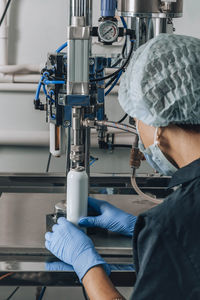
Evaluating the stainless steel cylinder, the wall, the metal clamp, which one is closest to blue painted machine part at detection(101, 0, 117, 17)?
the stainless steel cylinder

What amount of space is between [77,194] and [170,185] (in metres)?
0.30

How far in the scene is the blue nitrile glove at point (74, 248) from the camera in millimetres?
1141

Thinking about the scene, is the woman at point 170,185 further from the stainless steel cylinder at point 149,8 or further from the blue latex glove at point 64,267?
the stainless steel cylinder at point 149,8

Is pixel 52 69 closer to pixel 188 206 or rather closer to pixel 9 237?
pixel 9 237

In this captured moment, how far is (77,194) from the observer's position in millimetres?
1280

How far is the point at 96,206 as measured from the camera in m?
1.40

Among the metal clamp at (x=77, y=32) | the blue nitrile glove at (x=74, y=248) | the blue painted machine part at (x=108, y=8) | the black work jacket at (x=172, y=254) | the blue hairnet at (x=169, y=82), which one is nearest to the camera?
the black work jacket at (x=172, y=254)

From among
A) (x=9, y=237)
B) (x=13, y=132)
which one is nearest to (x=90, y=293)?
(x=9, y=237)

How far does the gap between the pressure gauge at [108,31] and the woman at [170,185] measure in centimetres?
25

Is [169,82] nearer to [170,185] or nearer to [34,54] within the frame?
[170,185]

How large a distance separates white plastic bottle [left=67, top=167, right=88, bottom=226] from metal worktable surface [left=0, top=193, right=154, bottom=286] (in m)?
0.07

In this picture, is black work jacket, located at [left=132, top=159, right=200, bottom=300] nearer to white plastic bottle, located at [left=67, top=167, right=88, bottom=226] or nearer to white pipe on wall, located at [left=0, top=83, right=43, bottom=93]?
white plastic bottle, located at [left=67, top=167, right=88, bottom=226]

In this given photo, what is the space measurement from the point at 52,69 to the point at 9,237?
1.45 feet

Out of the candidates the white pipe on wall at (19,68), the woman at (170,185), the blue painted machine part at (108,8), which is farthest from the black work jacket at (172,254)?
the white pipe on wall at (19,68)
